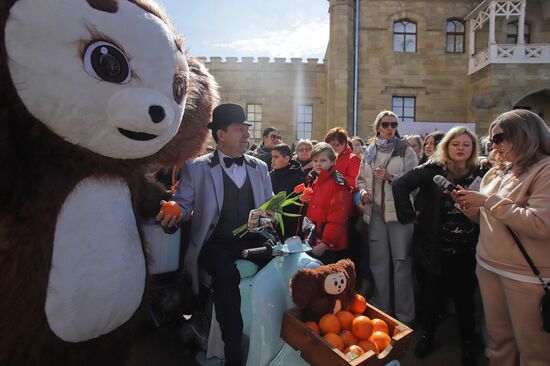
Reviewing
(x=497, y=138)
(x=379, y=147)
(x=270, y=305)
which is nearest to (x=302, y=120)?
(x=379, y=147)

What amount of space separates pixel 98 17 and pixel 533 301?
9.01 ft

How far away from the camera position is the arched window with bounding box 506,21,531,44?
15438 millimetres

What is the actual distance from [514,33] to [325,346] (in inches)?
731

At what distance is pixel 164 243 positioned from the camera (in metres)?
2.38

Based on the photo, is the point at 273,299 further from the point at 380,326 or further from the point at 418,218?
the point at 418,218

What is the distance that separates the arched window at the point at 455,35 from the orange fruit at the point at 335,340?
17.1 meters

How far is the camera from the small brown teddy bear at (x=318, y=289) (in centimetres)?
187

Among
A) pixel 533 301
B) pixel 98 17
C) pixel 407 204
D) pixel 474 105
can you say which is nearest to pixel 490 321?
pixel 533 301

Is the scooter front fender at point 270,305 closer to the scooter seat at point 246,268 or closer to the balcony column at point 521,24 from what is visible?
the scooter seat at point 246,268

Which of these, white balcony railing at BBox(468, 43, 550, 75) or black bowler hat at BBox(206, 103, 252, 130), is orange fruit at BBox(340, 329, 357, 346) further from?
white balcony railing at BBox(468, 43, 550, 75)

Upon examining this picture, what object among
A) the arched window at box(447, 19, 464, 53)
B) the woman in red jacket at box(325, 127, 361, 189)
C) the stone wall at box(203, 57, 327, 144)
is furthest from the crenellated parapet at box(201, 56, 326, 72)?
the woman in red jacket at box(325, 127, 361, 189)

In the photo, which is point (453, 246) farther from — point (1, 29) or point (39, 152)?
point (1, 29)

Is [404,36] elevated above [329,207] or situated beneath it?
elevated above

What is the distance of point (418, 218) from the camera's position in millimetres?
3170
